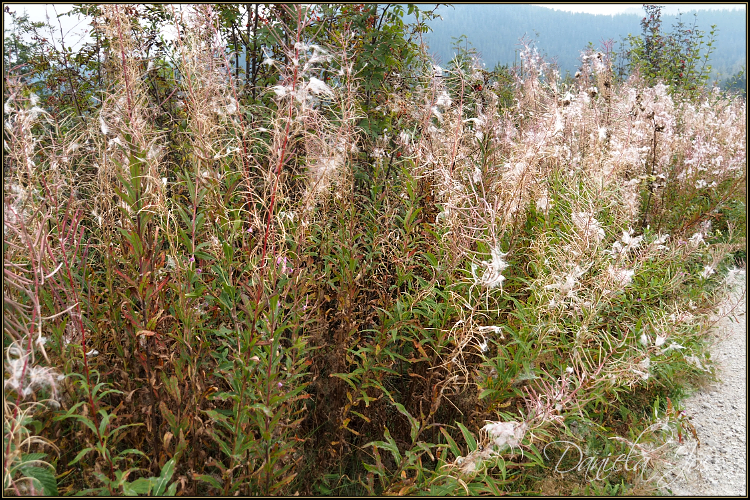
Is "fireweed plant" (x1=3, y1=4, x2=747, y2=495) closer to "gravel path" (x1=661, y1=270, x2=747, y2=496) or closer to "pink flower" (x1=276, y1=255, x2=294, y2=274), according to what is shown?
"pink flower" (x1=276, y1=255, x2=294, y2=274)

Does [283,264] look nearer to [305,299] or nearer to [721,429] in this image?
[305,299]

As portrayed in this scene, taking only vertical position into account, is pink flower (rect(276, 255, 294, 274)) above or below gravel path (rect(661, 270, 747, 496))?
above

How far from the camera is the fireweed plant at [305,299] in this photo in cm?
199

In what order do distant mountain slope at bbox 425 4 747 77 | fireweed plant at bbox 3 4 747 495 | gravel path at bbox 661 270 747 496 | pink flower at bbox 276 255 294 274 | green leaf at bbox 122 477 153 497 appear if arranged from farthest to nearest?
1. distant mountain slope at bbox 425 4 747 77
2. gravel path at bbox 661 270 747 496
3. pink flower at bbox 276 255 294 274
4. fireweed plant at bbox 3 4 747 495
5. green leaf at bbox 122 477 153 497

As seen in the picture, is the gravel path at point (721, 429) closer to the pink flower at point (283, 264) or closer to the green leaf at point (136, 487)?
the pink flower at point (283, 264)

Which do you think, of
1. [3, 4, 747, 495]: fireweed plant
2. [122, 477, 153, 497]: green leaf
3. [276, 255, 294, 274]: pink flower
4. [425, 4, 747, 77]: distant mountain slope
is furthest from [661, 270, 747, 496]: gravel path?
[425, 4, 747, 77]: distant mountain slope

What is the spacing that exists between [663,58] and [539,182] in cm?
1060

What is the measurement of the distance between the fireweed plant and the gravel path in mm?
131

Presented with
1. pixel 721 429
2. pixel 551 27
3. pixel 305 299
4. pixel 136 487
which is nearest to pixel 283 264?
pixel 305 299

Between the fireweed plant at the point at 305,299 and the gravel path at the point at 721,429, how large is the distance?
13 centimetres

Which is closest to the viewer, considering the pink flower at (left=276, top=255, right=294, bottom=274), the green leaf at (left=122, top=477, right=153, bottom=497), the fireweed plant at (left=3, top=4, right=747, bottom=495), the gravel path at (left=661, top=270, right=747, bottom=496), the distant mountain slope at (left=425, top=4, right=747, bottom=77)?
the green leaf at (left=122, top=477, right=153, bottom=497)

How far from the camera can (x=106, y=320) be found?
7.54 feet

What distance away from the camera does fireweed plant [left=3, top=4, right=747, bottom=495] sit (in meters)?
1.99

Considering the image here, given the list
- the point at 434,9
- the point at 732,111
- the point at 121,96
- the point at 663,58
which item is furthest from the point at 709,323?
the point at 663,58
